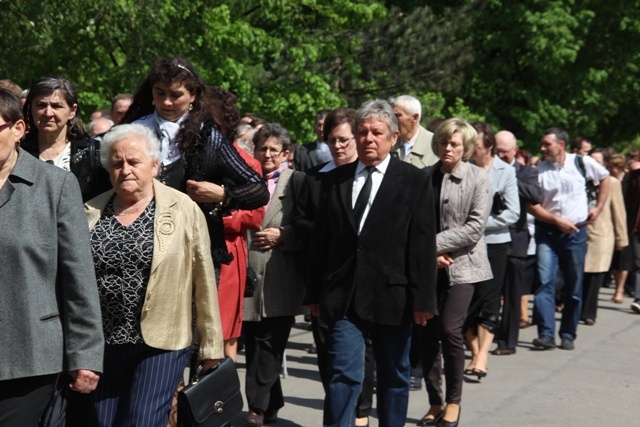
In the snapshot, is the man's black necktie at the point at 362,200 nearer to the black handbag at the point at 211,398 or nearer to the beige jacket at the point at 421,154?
the black handbag at the point at 211,398

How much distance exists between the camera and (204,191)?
19.6ft

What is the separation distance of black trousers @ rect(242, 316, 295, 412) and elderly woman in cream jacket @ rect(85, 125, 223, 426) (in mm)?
2433

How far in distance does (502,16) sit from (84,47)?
18.3 metres

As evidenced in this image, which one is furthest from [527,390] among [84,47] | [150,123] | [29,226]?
[84,47]

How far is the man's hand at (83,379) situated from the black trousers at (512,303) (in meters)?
7.26

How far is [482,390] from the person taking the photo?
9406 millimetres

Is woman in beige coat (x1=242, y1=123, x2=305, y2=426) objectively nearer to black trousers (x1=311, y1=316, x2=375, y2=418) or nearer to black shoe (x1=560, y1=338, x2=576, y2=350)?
black trousers (x1=311, y1=316, x2=375, y2=418)

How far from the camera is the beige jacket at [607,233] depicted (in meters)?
13.7

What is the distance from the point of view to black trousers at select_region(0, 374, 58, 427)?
421 cm

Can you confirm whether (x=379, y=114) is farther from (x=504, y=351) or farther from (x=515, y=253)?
(x=504, y=351)

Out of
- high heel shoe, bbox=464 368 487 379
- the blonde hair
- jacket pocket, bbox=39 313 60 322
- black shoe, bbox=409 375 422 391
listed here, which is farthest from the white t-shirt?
jacket pocket, bbox=39 313 60 322

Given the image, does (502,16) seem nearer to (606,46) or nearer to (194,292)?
(606,46)

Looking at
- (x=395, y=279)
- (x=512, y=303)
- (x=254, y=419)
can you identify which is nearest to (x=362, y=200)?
(x=395, y=279)

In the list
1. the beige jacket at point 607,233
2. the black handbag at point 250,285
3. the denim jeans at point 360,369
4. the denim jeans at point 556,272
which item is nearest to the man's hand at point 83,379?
the denim jeans at point 360,369
